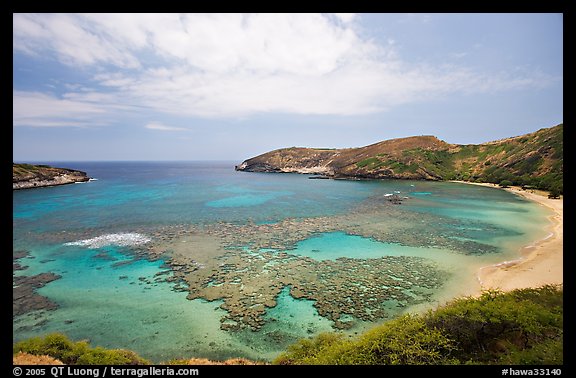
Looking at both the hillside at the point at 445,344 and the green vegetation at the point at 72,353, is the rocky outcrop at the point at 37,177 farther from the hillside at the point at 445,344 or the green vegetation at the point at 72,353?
the hillside at the point at 445,344

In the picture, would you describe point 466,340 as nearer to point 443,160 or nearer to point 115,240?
point 115,240

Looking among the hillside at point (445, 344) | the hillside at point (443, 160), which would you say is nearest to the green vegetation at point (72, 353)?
the hillside at point (445, 344)

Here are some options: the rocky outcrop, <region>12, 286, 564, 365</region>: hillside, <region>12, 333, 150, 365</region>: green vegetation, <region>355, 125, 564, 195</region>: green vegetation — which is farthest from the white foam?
<region>355, 125, 564, 195</region>: green vegetation

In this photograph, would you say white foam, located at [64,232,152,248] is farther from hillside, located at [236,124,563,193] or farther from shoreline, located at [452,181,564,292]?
hillside, located at [236,124,563,193]

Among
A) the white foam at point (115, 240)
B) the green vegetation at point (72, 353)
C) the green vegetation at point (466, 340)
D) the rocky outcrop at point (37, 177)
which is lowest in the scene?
the green vegetation at point (72, 353)

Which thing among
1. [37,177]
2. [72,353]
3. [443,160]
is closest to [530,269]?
[72,353]

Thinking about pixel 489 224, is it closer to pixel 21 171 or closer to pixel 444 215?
pixel 444 215

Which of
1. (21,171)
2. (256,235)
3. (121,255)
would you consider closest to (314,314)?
(256,235)
